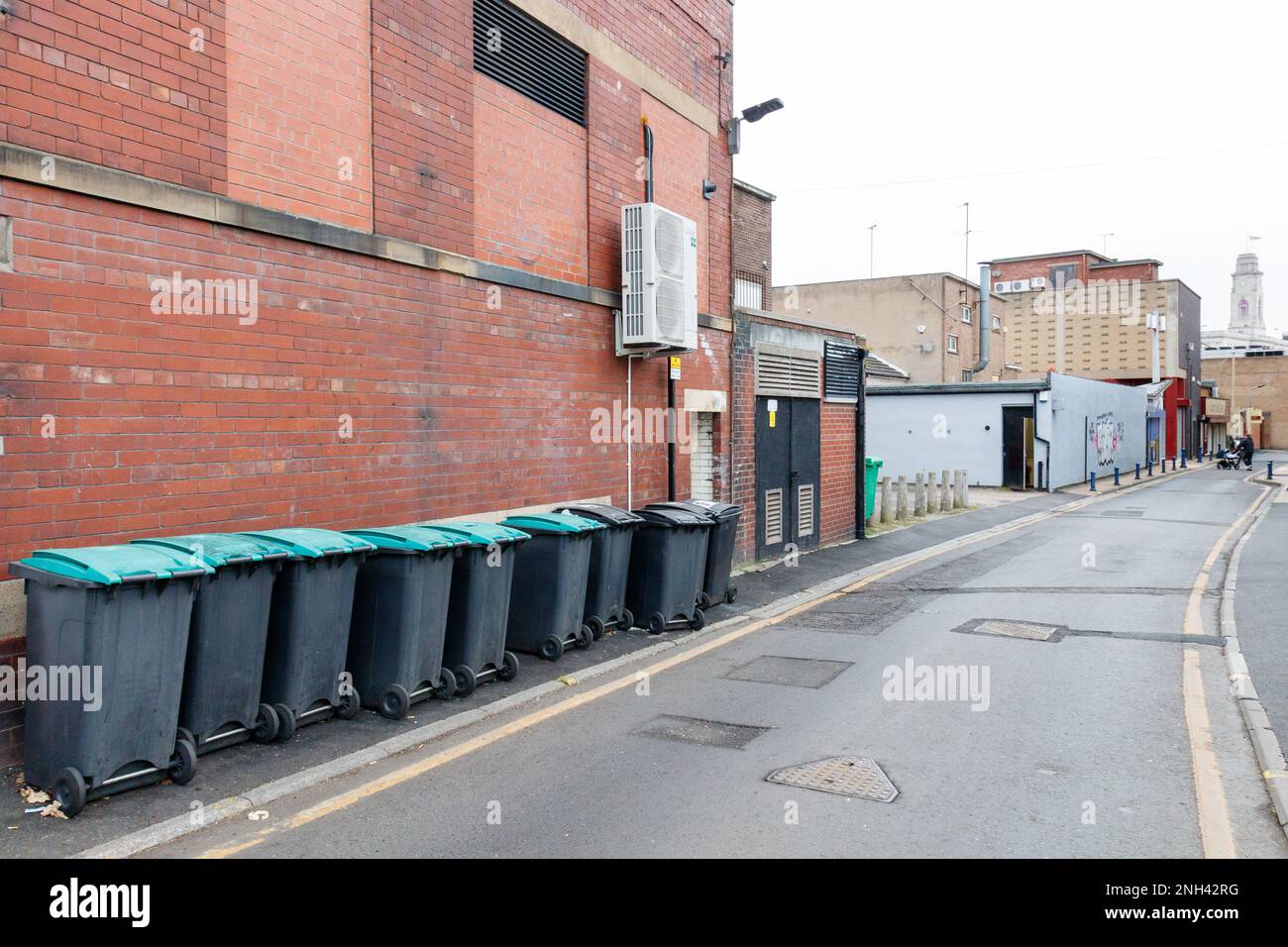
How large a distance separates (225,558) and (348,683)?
1485 mm

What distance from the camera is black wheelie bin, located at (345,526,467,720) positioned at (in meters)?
6.84

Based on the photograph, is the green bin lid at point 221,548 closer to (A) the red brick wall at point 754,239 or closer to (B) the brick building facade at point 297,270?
(B) the brick building facade at point 297,270

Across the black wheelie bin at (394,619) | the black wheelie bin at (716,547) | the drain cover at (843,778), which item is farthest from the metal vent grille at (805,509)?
the drain cover at (843,778)

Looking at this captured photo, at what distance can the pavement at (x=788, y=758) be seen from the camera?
4848 mm

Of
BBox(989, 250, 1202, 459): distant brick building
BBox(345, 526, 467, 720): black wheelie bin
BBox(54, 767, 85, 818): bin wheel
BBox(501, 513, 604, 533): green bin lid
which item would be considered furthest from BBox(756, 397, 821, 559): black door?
BBox(989, 250, 1202, 459): distant brick building

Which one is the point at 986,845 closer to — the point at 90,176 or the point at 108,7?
the point at 90,176

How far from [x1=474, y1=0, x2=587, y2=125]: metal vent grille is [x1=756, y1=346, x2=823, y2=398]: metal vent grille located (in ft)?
16.9

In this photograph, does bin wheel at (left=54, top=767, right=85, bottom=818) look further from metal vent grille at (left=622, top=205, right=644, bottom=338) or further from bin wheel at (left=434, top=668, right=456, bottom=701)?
metal vent grille at (left=622, top=205, right=644, bottom=338)

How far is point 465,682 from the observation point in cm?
741

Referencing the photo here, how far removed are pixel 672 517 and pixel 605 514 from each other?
0.88 metres

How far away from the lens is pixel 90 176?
606 centimetres

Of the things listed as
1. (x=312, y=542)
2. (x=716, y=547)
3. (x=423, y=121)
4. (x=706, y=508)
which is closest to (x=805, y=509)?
(x=716, y=547)

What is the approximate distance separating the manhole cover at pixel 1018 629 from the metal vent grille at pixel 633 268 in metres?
5.06

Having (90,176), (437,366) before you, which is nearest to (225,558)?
(90,176)
